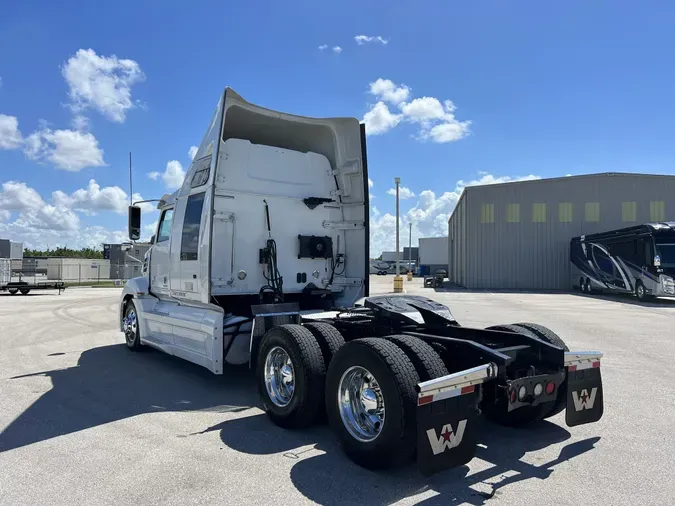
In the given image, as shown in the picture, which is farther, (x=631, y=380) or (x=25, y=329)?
(x=25, y=329)

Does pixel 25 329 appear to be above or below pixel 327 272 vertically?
below

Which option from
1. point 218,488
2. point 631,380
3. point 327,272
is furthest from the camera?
point 327,272

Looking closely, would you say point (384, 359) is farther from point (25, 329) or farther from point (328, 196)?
point (25, 329)

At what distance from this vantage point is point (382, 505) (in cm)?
319

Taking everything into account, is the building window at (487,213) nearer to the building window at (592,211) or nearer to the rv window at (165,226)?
the building window at (592,211)

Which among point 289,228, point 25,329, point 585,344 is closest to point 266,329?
point 289,228

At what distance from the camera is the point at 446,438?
333 cm

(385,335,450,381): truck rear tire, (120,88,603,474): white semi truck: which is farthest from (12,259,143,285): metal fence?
(385,335,450,381): truck rear tire

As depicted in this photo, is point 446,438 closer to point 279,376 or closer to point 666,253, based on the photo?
point 279,376

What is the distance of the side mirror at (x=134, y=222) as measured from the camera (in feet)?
26.5

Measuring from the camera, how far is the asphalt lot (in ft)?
11.0

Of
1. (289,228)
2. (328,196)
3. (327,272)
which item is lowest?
(327,272)

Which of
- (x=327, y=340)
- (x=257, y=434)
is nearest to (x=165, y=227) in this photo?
(x=327, y=340)

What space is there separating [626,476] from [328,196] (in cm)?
488
